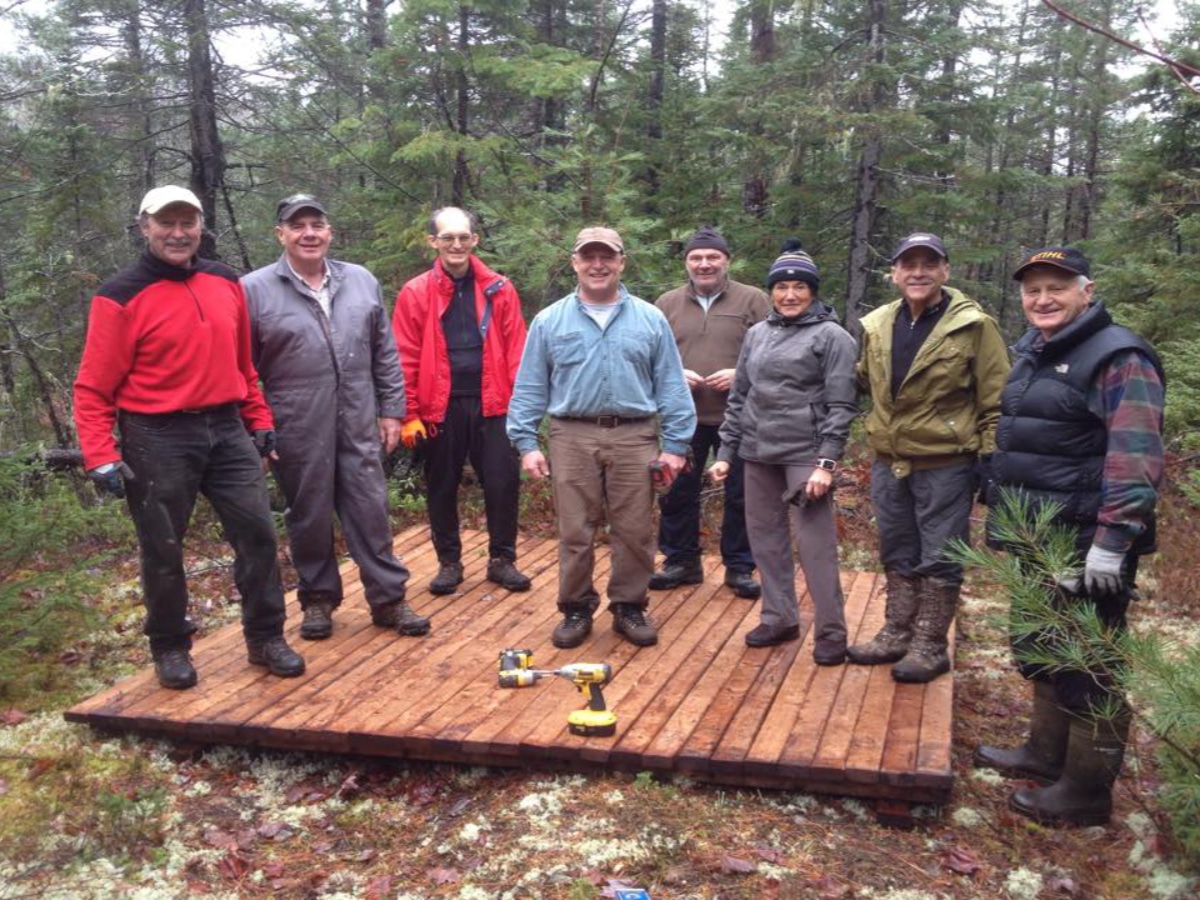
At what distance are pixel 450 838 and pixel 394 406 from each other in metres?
2.46

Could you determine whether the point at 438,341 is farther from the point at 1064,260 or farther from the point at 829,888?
the point at 829,888

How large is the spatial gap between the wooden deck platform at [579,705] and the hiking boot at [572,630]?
0.07 metres

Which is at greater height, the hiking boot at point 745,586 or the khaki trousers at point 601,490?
the khaki trousers at point 601,490

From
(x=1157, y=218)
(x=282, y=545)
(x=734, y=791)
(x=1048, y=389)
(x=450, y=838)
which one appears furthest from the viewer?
(x=1157, y=218)

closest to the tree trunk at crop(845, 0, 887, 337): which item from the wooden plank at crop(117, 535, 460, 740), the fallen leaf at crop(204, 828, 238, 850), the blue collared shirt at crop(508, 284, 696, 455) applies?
the blue collared shirt at crop(508, 284, 696, 455)

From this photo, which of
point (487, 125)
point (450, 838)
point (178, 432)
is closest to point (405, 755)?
point (450, 838)

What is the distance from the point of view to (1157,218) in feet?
37.0

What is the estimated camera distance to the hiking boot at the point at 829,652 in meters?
4.89

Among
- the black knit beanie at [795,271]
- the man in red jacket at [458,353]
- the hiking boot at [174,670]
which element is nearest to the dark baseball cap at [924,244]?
the black knit beanie at [795,271]

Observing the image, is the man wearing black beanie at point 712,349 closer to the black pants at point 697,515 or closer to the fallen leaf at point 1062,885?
the black pants at point 697,515

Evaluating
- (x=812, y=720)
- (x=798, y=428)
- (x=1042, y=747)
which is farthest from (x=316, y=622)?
(x=1042, y=747)

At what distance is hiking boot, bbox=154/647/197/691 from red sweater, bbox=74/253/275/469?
1.17m

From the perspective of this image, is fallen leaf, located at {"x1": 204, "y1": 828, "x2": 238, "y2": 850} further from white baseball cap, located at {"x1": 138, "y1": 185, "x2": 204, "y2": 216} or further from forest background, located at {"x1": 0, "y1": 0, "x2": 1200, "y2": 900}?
white baseball cap, located at {"x1": 138, "y1": 185, "x2": 204, "y2": 216}

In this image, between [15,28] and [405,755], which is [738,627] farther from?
[15,28]
